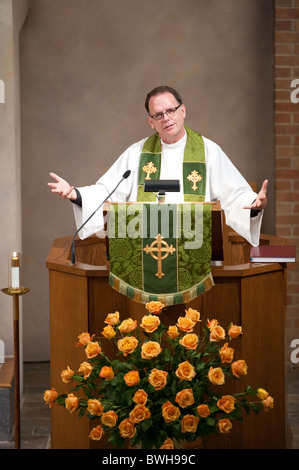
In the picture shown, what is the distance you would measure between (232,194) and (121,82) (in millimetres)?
1801

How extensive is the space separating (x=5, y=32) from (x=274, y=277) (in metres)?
2.37

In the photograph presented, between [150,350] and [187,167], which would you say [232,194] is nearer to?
[187,167]

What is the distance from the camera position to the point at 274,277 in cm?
336

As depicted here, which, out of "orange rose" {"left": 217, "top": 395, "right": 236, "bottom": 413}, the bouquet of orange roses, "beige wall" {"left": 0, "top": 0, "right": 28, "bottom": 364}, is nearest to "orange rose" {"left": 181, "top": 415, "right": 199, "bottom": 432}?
the bouquet of orange roses

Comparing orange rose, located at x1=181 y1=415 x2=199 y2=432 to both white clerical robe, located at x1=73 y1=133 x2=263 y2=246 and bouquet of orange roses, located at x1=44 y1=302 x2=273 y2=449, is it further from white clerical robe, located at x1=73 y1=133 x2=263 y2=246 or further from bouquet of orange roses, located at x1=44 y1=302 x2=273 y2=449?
white clerical robe, located at x1=73 y1=133 x2=263 y2=246

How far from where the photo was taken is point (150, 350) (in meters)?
2.69

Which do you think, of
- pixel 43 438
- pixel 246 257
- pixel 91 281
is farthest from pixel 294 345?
pixel 91 281

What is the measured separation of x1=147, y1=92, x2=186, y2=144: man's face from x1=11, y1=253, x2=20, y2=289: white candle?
3.68 feet

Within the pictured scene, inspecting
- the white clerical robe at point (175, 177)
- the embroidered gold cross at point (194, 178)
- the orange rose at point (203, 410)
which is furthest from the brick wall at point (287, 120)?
the orange rose at point (203, 410)

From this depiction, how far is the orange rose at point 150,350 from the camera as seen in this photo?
2680 mm

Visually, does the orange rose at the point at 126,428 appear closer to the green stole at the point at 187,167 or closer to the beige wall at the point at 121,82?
the green stole at the point at 187,167

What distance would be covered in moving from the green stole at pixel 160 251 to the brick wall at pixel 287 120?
2.03m

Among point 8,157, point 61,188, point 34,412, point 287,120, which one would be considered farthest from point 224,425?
point 287,120

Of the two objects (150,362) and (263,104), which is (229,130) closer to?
(263,104)
